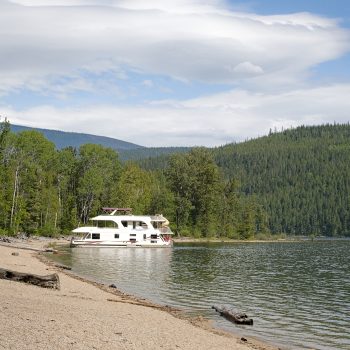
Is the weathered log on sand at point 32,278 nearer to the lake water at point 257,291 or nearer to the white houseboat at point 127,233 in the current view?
the lake water at point 257,291

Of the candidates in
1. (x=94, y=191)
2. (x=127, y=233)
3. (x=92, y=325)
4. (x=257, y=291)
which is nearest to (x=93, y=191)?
(x=94, y=191)

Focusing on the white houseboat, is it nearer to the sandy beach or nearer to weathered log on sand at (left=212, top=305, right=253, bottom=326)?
the sandy beach

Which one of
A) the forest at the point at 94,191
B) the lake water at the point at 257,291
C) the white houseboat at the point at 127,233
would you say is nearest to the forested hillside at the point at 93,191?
the forest at the point at 94,191

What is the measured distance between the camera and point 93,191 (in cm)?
9162

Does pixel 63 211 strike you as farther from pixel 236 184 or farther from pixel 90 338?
pixel 90 338

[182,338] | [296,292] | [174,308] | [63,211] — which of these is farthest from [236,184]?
[182,338]

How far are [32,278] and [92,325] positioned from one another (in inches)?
368

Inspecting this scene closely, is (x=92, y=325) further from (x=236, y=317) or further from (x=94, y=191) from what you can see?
(x=94, y=191)

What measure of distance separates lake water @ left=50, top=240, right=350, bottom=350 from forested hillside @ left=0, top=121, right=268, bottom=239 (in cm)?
2925

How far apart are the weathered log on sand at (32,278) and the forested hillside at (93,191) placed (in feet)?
137

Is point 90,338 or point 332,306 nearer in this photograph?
point 90,338

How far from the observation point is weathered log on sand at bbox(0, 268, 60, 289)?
23750mm

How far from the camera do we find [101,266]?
42.6 meters

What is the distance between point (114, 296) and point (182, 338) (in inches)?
380
